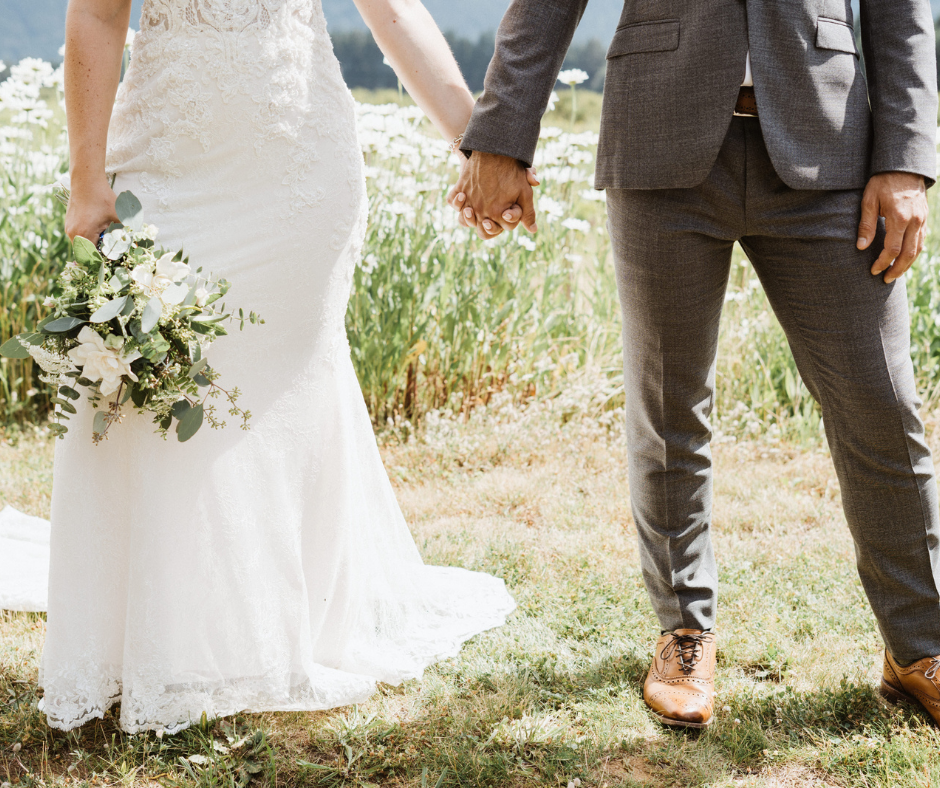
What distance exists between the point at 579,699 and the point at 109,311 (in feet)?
4.98

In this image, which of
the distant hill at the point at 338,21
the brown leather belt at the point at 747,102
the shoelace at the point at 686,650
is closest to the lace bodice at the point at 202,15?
the brown leather belt at the point at 747,102

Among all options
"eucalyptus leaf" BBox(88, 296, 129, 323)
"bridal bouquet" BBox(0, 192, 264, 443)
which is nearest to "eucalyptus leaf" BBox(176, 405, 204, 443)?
"bridal bouquet" BBox(0, 192, 264, 443)

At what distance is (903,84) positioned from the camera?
182cm

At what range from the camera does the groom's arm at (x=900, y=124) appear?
1.80m

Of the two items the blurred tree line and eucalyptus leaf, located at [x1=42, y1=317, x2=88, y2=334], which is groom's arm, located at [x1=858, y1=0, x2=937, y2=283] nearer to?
eucalyptus leaf, located at [x1=42, y1=317, x2=88, y2=334]

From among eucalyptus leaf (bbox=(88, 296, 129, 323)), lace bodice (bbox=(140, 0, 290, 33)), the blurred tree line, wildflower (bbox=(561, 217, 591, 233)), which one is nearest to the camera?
eucalyptus leaf (bbox=(88, 296, 129, 323))

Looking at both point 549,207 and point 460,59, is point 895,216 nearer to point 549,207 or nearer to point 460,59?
point 549,207

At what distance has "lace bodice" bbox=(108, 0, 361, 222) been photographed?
197cm

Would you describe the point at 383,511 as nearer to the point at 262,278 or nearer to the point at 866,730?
the point at 262,278

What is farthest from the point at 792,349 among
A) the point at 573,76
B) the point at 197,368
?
the point at 573,76

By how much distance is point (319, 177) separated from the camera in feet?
7.01

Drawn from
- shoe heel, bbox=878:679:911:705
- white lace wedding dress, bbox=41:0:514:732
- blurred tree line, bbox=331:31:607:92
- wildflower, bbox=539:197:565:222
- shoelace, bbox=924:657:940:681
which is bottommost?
shoe heel, bbox=878:679:911:705

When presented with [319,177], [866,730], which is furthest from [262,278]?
[866,730]

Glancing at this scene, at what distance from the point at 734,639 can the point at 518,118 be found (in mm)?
1593
